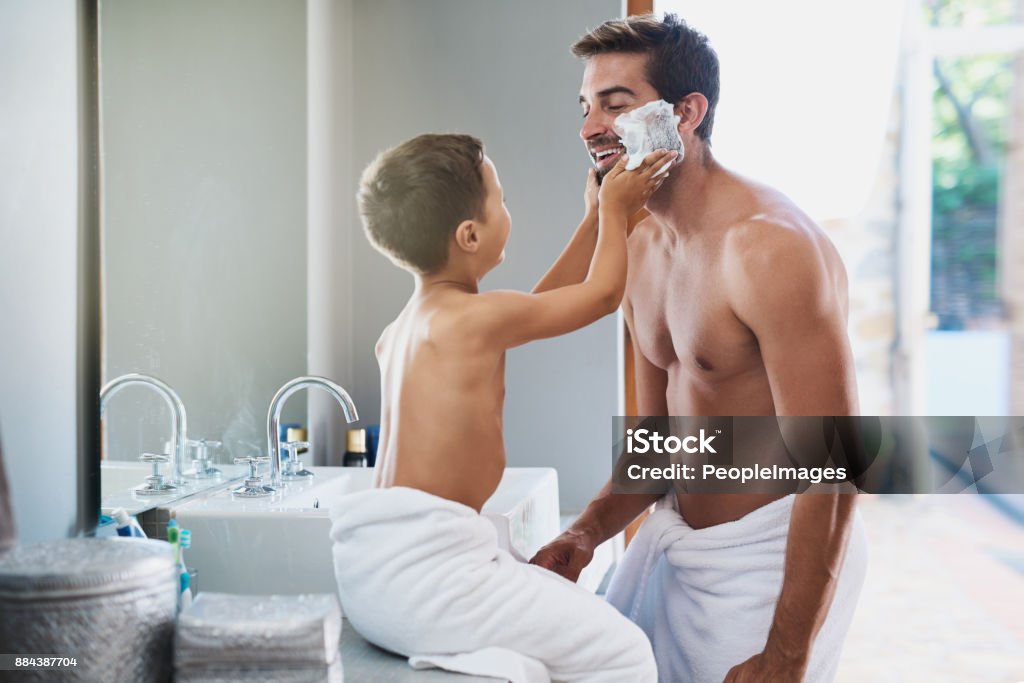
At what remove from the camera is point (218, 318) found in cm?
167

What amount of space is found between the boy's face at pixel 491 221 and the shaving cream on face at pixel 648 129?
25 cm

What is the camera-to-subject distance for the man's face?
1.36 m

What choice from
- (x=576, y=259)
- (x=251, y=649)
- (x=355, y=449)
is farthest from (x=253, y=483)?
(x=251, y=649)

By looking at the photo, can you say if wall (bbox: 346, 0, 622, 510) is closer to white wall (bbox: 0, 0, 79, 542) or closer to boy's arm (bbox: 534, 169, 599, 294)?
boy's arm (bbox: 534, 169, 599, 294)

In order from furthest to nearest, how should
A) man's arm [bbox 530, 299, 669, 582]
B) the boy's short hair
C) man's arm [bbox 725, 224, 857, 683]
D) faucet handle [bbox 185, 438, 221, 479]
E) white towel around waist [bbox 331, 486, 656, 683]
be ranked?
faucet handle [bbox 185, 438, 221, 479] < man's arm [bbox 530, 299, 669, 582] < man's arm [bbox 725, 224, 857, 683] < the boy's short hair < white towel around waist [bbox 331, 486, 656, 683]

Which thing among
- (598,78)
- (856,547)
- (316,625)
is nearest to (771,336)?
(856,547)

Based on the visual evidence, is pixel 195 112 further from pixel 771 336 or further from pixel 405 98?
pixel 771 336

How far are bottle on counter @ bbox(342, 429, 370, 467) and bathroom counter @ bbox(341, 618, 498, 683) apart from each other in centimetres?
83

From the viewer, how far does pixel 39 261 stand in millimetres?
1088

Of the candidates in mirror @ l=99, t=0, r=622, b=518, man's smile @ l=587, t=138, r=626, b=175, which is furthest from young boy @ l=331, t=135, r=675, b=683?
mirror @ l=99, t=0, r=622, b=518

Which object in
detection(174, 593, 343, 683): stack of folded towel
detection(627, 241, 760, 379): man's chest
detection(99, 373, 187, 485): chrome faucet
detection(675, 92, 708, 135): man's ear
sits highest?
detection(675, 92, 708, 135): man's ear

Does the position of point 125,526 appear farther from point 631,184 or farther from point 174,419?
point 631,184

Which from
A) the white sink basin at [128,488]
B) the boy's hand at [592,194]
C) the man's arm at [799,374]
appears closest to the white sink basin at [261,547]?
→ the white sink basin at [128,488]

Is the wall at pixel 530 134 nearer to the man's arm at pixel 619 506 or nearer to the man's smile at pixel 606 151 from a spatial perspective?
the man's arm at pixel 619 506
